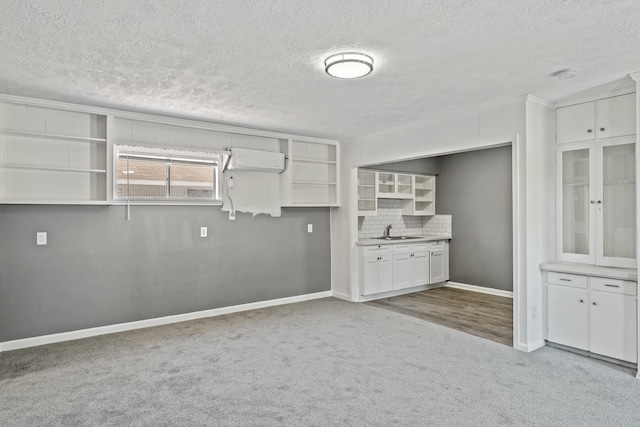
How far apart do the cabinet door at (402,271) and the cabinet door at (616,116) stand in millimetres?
3245

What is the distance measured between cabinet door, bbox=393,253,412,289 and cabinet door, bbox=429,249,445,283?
0.57 meters

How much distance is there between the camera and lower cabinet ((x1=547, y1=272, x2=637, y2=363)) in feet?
10.9

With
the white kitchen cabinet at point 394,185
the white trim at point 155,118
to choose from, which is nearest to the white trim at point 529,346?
the white kitchen cabinet at point 394,185

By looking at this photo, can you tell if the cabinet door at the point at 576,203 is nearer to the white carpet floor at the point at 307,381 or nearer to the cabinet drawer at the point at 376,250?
the white carpet floor at the point at 307,381

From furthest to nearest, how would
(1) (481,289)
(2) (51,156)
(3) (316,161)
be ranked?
(1) (481,289) < (3) (316,161) < (2) (51,156)

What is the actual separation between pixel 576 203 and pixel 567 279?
77 cm

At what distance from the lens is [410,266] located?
6.41 m

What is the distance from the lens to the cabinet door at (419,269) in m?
6.45

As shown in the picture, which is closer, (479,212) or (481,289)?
(481,289)

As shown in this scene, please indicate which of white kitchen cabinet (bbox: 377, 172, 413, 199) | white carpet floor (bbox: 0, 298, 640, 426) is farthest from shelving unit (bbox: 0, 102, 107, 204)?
white kitchen cabinet (bbox: 377, 172, 413, 199)

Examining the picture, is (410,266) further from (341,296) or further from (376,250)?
(341,296)

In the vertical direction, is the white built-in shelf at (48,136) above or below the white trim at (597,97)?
below

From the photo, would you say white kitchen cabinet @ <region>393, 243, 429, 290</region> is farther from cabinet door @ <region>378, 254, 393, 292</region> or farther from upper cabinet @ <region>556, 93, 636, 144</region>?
upper cabinet @ <region>556, 93, 636, 144</region>

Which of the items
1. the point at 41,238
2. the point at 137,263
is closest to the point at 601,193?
the point at 137,263
